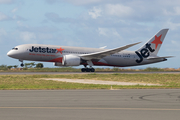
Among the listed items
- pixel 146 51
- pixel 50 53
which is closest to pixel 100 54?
pixel 50 53

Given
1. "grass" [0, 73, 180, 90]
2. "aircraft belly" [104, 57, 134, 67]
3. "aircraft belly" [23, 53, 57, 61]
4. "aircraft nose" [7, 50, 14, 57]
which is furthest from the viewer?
"aircraft belly" [104, 57, 134, 67]

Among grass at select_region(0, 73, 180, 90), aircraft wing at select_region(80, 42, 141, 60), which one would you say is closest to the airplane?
aircraft wing at select_region(80, 42, 141, 60)

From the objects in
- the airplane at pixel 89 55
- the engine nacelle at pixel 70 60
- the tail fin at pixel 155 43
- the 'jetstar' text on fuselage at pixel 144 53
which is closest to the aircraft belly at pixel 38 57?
the airplane at pixel 89 55

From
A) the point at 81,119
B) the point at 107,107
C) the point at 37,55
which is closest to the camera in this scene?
the point at 81,119

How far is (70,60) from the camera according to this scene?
124 feet

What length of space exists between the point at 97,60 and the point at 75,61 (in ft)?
14.3

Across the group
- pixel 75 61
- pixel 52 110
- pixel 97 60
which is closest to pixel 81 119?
pixel 52 110

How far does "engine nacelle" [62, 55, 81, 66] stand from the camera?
37750mm

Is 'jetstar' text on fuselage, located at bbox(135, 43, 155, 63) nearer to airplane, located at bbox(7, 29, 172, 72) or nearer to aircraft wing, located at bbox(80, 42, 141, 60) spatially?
airplane, located at bbox(7, 29, 172, 72)

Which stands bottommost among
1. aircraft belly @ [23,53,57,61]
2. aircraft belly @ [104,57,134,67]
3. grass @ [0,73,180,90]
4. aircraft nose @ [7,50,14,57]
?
grass @ [0,73,180,90]

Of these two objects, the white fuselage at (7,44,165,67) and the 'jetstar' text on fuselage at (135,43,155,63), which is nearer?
the white fuselage at (7,44,165,67)

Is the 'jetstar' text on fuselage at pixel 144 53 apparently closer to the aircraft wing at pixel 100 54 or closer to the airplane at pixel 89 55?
the airplane at pixel 89 55

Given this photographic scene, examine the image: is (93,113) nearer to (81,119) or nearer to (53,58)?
(81,119)

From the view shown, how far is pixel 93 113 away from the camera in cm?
838
